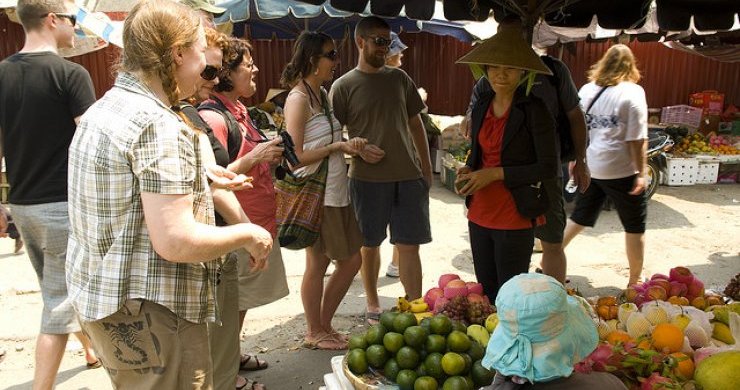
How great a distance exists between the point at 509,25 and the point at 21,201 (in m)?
2.79

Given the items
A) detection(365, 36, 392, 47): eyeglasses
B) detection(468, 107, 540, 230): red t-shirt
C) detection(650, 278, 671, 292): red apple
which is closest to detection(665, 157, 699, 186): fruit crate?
detection(650, 278, 671, 292): red apple

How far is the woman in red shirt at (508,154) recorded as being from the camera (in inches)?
120

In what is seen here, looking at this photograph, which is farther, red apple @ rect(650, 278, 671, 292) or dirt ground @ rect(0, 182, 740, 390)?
dirt ground @ rect(0, 182, 740, 390)

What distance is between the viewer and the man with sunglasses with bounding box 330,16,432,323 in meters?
3.91

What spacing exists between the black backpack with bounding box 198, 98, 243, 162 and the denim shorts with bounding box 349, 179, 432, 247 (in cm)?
127

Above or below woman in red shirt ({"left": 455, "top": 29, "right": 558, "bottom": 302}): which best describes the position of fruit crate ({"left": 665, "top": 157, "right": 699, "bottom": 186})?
below

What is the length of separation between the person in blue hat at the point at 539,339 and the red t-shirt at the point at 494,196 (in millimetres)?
1444

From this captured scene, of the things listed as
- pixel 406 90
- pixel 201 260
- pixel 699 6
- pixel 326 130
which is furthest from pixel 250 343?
pixel 699 6

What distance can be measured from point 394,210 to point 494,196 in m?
1.02

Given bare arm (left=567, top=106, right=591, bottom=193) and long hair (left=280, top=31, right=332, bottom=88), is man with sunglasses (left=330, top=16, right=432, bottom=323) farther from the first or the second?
bare arm (left=567, top=106, right=591, bottom=193)

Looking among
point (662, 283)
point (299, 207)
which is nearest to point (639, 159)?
point (662, 283)

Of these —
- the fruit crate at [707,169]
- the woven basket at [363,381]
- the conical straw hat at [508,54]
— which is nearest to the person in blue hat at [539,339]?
the woven basket at [363,381]

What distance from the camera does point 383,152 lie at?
3.88 metres

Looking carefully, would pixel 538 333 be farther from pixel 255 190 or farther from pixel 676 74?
pixel 676 74
